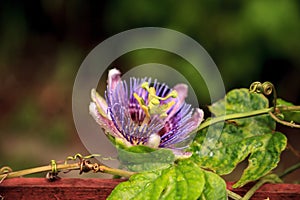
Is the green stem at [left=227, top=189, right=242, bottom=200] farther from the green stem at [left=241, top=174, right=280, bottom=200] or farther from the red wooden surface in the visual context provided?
the red wooden surface

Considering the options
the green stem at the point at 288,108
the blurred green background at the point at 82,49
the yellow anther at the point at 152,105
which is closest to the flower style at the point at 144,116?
the yellow anther at the point at 152,105

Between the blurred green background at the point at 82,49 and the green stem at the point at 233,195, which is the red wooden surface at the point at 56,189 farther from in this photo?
the blurred green background at the point at 82,49

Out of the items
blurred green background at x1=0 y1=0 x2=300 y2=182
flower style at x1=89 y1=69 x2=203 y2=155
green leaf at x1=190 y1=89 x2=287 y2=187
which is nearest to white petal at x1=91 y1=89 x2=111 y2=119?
flower style at x1=89 y1=69 x2=203 y2=155

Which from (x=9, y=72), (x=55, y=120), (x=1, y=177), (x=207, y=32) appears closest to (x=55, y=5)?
(x=9, y=72)

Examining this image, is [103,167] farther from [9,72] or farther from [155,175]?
[9,72]

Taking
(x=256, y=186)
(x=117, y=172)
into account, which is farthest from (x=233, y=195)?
(x=117, y=172)

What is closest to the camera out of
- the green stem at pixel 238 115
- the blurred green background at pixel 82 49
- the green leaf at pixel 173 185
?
the green leaf at pixel 173 185

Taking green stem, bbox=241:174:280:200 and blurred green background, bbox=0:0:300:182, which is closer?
green stem, bbox=241:174:280:200
